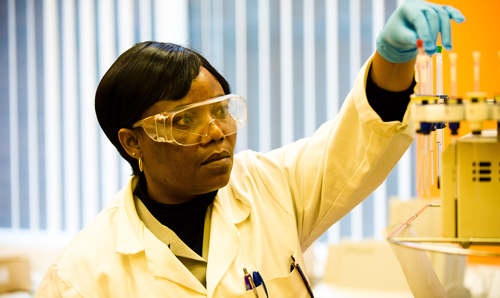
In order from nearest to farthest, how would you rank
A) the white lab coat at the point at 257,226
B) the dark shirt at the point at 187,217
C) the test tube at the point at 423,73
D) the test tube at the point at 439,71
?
the test tube at the point at 423,73 < the test tube at the point at 439,71 < the white lab coat at the point at 257,226 < the dark shirt at the point at 187,217

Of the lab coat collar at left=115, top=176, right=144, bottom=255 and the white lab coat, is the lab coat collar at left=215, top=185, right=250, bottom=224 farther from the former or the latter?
the lab coat collar at left=115, top=176, right=144, bottom=255

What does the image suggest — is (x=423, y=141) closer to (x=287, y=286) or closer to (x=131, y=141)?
(x=287, y=286)

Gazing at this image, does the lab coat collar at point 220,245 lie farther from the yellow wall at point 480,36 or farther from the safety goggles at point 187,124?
the yellow wall at point 480,36

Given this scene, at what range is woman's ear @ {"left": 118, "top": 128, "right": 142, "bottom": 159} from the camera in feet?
4.26

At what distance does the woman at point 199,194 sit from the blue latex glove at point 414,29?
0.39ft

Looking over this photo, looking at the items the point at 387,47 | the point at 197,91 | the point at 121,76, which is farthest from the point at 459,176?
the point at 121,76

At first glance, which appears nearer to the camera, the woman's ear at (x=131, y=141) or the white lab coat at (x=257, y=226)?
the white lab coat at (x=257, y=226)

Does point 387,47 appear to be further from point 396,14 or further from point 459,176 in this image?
point 459,176

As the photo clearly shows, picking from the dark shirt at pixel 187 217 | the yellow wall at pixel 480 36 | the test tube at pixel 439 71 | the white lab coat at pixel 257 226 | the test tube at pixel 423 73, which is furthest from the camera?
the yellow wall at pixel 480 36

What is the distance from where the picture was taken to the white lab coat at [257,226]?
3.74 feet

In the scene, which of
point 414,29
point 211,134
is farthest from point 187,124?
point 414,29

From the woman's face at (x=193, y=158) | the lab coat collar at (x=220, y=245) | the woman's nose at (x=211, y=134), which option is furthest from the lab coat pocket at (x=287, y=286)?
the woman's nose at (x=211, y=134)

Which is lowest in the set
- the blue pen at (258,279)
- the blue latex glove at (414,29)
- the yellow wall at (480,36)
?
the blue pen at (258,279)

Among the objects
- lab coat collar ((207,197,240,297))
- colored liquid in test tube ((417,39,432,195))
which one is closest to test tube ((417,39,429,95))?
colored liquid in test tube ((417,39,432,195))
